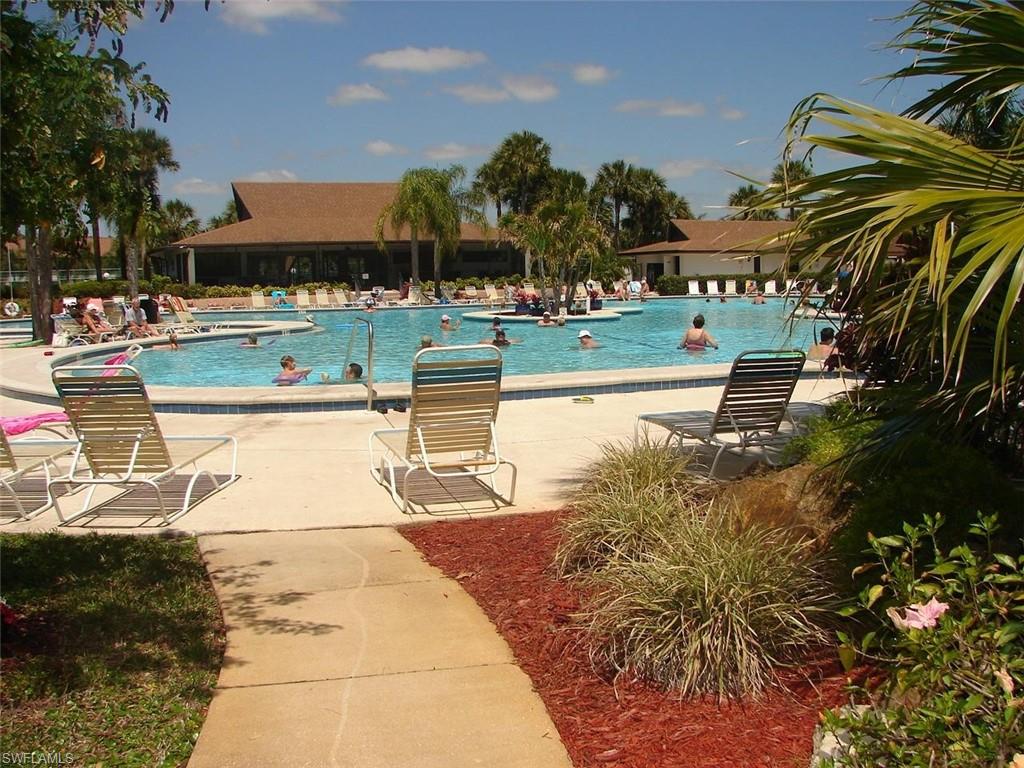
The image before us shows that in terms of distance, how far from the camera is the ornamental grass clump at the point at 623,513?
15.3ft

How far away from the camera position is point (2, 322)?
34719mm

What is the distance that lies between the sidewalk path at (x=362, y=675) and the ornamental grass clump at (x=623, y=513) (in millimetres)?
626

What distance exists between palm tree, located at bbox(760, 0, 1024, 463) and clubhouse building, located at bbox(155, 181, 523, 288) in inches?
1781

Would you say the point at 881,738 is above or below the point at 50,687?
above

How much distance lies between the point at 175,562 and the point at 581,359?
1662cm

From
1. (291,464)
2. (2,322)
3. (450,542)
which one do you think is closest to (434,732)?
(450,542)

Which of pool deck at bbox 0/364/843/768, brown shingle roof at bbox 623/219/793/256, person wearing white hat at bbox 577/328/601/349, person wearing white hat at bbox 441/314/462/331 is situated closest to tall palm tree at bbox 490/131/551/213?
brown shingle roof at bbox 623/219/793/256

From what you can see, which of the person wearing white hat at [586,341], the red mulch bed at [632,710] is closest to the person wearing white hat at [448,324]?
the person wearing white hat at [586,341]

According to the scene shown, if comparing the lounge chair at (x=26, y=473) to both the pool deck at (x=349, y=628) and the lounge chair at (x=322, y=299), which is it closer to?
the pool deck at (x=349, y=628)

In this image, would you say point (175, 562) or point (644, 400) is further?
point (644, 400)

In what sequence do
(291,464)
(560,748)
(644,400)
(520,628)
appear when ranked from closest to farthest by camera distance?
1. (560,748)
2. (520,628)
3. (291,464)
4. (644,400)

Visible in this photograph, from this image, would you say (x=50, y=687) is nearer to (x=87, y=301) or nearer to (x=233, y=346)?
(x=233, y=346)

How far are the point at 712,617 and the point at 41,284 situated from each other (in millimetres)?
21825

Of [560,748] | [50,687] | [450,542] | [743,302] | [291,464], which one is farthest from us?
[743,302]
